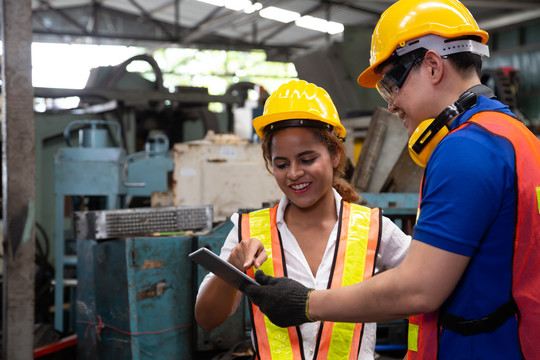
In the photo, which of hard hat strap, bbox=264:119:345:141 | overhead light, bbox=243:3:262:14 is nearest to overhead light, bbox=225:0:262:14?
overhead light, bbox=243:3:262:14

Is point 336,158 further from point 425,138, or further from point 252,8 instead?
point 252,8

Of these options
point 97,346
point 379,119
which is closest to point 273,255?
point 97,346

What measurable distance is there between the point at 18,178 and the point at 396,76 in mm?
2549

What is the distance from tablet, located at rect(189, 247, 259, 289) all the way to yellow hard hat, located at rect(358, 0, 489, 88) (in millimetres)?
586

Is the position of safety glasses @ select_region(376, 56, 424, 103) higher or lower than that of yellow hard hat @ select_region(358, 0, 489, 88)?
lower

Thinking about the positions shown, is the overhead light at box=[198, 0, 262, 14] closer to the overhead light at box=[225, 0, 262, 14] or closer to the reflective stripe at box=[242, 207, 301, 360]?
→ the overhead light at box=[225, 0, 262, 14]

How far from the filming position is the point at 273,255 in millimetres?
1544

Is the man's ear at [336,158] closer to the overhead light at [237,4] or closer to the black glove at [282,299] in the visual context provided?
the black glove at [282,299]

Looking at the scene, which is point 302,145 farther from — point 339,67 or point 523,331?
point 339,67

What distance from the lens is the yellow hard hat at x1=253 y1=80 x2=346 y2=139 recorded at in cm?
159

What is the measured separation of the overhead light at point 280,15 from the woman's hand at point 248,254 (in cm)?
1017

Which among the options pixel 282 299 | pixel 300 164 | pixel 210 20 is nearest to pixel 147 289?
pixel 300 164

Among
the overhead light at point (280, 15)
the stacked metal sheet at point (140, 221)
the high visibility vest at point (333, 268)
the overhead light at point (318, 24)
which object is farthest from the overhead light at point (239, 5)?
the high visibility vest at point (333, 268)

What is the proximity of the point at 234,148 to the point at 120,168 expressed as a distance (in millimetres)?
999
